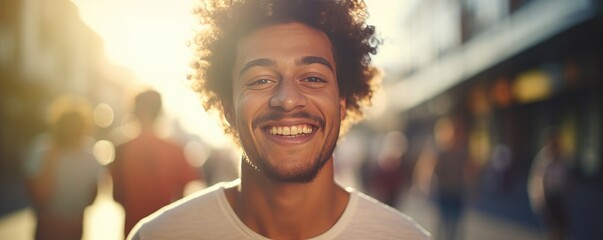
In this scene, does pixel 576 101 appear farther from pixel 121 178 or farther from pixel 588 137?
pixel 121 178

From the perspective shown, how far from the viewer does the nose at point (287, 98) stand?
2.19 metres

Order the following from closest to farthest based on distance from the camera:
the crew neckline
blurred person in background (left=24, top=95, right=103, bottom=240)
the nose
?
the nose, the crew neckline, blurred person in background (left=24, top=95, right=103, bottom=240)

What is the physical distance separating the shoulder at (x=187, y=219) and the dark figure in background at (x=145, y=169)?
2802mm

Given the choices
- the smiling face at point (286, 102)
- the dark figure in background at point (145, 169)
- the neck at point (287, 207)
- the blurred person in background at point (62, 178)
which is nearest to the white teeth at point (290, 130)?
the smiling face at point (286, 102)

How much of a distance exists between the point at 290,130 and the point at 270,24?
0.38 metres

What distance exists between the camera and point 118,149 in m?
5.36

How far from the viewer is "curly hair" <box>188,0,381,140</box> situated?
94.1 inches

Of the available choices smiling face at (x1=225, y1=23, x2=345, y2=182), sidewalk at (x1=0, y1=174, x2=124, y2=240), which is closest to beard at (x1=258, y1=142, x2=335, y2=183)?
smiling face at (x1=225, y1=23, x2=345, y2=182)

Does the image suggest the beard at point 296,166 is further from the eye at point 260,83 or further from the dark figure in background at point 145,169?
the dark figure in background at point 145,169

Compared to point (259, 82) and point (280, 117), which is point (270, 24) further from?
point (280, 117)

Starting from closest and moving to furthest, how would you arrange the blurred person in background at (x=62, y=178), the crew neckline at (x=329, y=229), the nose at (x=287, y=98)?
1. the nose at (x=287, y=98)
2. the crew neckline at (x=329, y=229)
3. the blurred person in background at (x=62, y=178)

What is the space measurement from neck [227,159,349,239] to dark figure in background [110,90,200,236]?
2916mm

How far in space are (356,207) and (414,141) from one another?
5395 centimetres

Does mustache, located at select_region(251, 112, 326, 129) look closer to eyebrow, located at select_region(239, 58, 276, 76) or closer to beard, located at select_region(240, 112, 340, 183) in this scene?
beard, located at select_region(240, 112, 340, 183)
